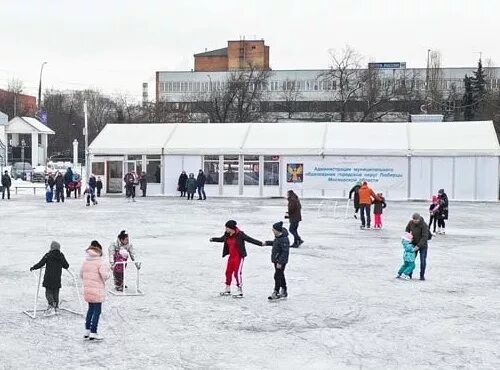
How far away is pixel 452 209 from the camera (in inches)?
1238

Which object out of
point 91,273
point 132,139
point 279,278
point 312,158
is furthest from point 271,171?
point 91,273

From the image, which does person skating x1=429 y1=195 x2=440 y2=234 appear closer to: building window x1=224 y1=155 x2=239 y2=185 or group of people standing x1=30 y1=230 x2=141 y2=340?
group of people standing x1=30 y1=230 x2=141 y2=340

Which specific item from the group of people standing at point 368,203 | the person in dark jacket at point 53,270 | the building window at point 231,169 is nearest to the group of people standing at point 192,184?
the building window at point 231,169

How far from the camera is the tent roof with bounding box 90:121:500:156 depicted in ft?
119

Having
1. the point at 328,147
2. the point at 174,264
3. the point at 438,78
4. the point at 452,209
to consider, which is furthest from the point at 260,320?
the point at 438,78

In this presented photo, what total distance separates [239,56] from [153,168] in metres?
81.5

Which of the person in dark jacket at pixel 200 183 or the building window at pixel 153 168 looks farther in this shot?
the building window at pixel 153 168

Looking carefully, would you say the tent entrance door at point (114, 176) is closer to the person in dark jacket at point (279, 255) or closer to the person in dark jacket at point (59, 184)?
the person in dark jacket at point (59, 184)

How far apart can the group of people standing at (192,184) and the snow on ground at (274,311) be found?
573 inches

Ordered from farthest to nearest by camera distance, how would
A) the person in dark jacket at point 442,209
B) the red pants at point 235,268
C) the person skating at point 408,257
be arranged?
1. the person in dark jacket at point 442,209
2. the person skating at point 408,257
3. the red pants at point 235,268

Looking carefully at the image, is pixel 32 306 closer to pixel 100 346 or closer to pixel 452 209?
pixel 100 346

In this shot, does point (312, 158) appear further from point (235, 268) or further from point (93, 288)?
point (93, 288)

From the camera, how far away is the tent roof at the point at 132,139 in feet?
128

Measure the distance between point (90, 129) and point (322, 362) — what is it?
9558cm
